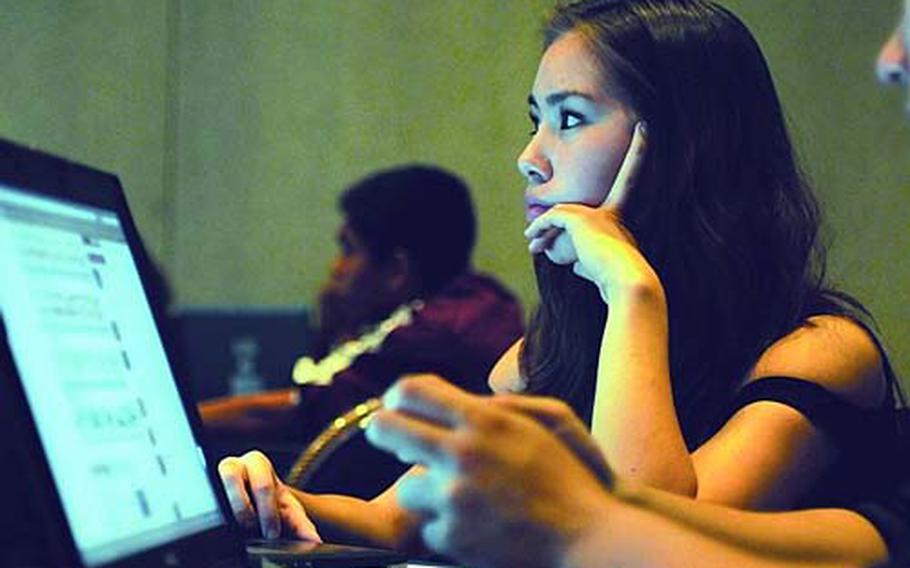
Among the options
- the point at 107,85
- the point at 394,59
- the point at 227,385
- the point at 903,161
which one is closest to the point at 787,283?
the point at 903,161

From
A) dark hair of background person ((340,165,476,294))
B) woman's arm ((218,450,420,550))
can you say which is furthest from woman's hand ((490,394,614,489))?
dark hair of background person ((340,165,476,294))

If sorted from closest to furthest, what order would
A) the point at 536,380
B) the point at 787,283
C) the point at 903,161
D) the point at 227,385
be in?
the point at 787,283, the point at 536,380, the point at 903,161, the point at 227,385

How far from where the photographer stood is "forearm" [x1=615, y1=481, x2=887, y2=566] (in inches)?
42.2

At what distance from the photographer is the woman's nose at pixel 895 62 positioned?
1260 millimetres

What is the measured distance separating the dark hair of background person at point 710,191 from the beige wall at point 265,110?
124 inches

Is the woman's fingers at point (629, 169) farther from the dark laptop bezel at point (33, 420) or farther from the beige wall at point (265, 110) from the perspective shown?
the beige wall at point (265, 110)

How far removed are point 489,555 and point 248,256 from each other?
199 inches

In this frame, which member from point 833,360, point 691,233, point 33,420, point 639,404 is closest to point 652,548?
point 33,420

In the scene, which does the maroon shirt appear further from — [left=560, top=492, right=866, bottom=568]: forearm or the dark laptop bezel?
[left=560, top=492, right=866, bottom=568]: forearm

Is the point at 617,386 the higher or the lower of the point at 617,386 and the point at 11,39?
the lower

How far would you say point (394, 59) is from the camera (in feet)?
18.6

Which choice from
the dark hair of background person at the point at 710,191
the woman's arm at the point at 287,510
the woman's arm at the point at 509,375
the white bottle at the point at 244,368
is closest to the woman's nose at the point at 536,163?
the dark hair of background person at the point at 710,191

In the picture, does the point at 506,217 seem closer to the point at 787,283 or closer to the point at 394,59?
the point at 394,59

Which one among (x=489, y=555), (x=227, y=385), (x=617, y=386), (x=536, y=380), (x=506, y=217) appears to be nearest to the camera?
(x=489, y=555)
